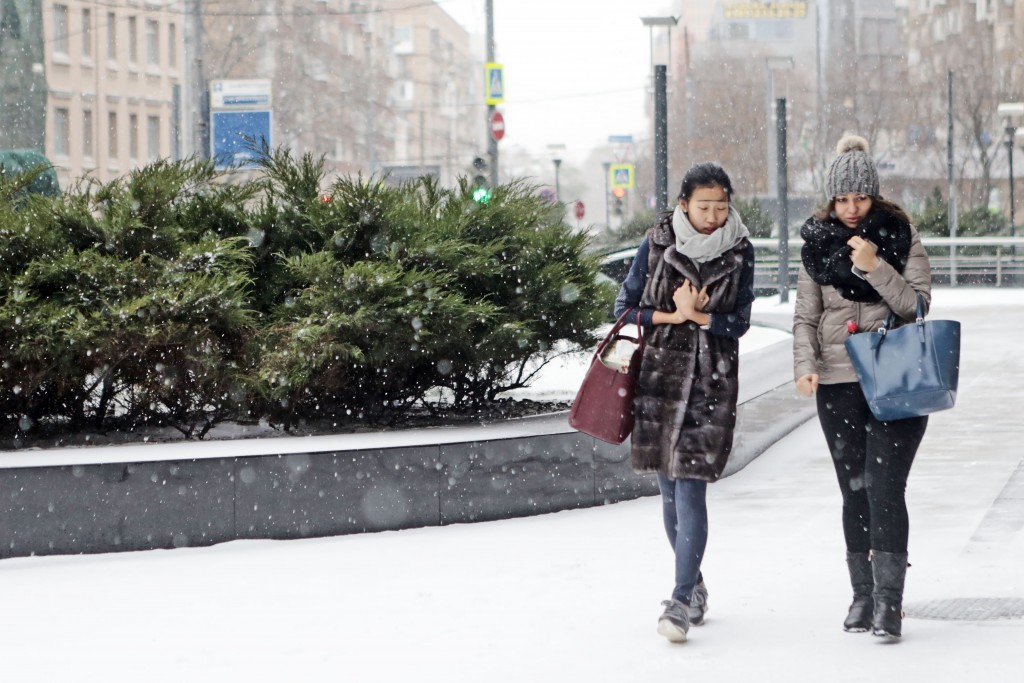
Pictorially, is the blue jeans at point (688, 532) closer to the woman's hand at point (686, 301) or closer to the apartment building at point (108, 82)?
the woman's hand at point (686, 301)

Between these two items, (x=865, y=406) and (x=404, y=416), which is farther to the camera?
(x=404, y=416)

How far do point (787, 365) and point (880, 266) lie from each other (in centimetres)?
1152

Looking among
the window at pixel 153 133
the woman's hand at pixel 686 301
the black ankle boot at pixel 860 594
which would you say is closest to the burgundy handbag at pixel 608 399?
the woman's hand at pixel 686 301

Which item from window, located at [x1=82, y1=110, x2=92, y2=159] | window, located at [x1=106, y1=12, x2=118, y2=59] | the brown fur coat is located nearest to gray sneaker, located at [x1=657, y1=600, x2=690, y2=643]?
the brown fur coat

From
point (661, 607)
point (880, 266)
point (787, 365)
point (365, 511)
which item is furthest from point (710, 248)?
point (787, 365)

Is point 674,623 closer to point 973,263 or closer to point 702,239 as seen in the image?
point 702,239

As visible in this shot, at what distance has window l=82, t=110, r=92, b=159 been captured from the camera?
193 ft

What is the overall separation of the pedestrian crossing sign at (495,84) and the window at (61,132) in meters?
28.4

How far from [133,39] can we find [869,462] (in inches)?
2399

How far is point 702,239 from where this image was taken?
5941 mm

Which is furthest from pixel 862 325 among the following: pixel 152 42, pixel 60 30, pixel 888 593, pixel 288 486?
pixel 152 42

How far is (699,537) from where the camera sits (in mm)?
5922

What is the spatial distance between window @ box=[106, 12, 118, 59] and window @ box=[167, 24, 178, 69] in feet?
14.0

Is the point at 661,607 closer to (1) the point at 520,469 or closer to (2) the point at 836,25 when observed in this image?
(1) the point at 520,469
